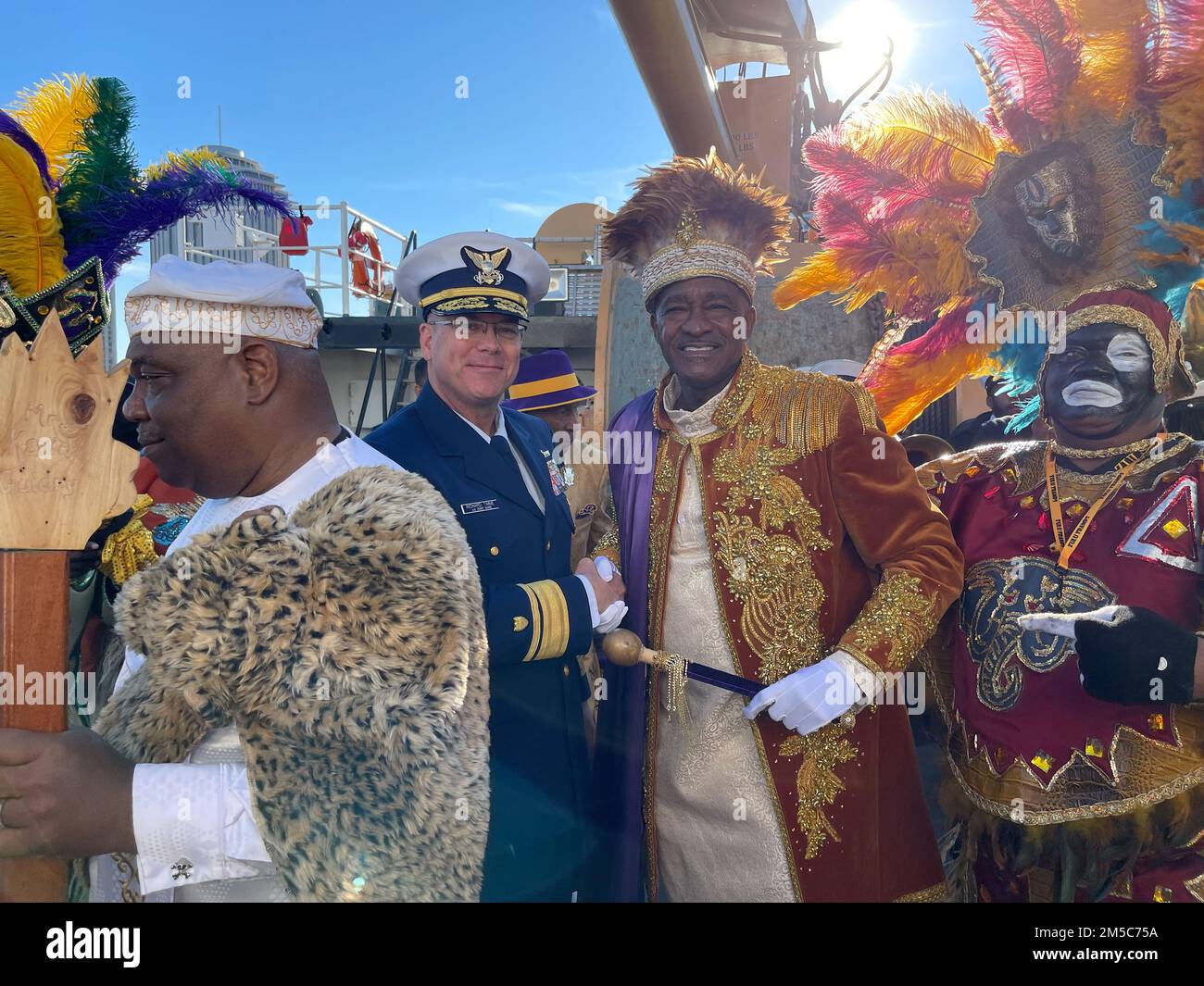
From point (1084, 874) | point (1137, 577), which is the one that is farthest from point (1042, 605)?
point (1084, 874)

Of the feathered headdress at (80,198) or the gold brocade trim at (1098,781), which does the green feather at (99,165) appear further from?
the gold brocade trim at (1098,781)

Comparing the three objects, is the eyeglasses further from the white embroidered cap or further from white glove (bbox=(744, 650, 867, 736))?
white glove (bbox=(744, 650, 867, 736))

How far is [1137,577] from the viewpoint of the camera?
92.5 inches

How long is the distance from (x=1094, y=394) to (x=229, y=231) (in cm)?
254

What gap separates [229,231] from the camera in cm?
260

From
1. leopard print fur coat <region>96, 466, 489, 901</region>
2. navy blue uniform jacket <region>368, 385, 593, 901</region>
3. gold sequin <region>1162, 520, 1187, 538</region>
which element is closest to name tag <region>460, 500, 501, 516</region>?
navy blue uniform jacket <region>368, 385, 593, 901</region>

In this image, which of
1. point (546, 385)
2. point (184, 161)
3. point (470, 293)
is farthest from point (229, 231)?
point (546, 385)

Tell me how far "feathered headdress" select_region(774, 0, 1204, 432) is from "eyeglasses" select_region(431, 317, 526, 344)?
1052mm

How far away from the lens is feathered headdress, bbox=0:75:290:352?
7.34 feet

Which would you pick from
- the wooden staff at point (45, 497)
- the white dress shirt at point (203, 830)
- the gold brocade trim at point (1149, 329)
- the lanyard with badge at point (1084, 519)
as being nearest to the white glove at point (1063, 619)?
the lanyard with badge at point (1084, 519)

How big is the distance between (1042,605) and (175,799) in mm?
2191

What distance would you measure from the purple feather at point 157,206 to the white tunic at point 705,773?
1.51m

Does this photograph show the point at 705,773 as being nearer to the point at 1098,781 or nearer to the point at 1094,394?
the point at 1098,781
